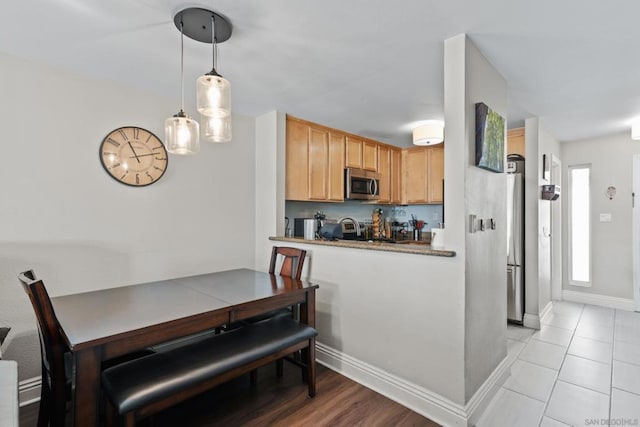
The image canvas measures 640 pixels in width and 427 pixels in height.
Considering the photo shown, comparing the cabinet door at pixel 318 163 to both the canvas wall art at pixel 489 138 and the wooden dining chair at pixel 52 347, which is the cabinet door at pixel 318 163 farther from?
the wooden dining chair at pixel 52 347

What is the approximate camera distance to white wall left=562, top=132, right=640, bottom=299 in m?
3.86

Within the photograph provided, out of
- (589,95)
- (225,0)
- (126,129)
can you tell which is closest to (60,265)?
(126,129)

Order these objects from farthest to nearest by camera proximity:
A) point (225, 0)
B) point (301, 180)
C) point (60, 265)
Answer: point (301, 180) → point (60, 265) → point (225, 0)

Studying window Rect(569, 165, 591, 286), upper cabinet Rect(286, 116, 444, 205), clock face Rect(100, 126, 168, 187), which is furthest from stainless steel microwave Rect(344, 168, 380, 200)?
window Rect(569, 165, 591, 286)

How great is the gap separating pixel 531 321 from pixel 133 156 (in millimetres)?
4215

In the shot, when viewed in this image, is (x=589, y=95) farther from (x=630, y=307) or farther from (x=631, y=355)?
(x=630, y=307)

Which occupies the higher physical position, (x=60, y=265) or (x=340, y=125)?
(x=340, y=125)

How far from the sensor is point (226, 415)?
6.36 ft

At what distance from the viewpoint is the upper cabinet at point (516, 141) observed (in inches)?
136

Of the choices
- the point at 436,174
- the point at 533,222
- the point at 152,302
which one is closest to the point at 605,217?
the point at 533,222

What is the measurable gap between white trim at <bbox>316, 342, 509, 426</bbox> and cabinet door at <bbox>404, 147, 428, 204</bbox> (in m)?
2.70

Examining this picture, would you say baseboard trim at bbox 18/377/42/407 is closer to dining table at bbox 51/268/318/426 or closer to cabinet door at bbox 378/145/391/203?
dining table at bbox 51/268/318/426

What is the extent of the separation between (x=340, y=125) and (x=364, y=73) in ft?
4.56

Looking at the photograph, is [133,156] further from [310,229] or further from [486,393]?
[486,393]
